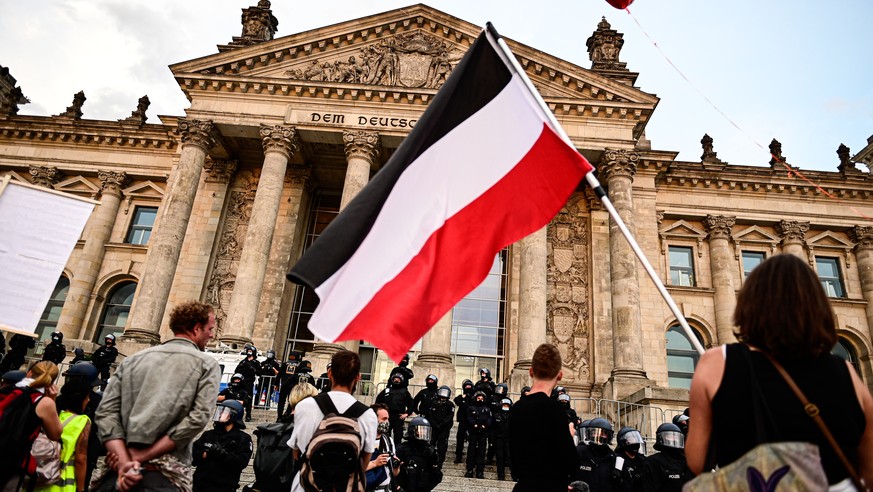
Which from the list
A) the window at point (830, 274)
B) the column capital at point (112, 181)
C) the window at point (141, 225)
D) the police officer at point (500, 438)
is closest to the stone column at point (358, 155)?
the police officer at point (500, 438)

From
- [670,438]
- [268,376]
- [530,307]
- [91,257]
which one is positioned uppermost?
[91,257]

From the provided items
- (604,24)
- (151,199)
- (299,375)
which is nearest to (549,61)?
(604,24)

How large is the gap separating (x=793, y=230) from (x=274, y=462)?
2771 cm

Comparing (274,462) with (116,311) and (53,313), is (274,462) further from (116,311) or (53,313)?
(53,313)

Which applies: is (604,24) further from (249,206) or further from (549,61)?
(249,206)

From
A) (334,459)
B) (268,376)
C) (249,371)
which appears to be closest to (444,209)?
(334,459)

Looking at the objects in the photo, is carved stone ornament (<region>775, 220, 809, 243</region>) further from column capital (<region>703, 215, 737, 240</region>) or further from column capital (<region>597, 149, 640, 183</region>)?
column capital (<region>597, 149, 640, 183</region>)

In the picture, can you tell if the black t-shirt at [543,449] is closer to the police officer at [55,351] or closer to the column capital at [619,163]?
the police officer at [55,351]

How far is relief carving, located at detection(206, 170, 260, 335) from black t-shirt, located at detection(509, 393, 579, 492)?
2073 centimetres

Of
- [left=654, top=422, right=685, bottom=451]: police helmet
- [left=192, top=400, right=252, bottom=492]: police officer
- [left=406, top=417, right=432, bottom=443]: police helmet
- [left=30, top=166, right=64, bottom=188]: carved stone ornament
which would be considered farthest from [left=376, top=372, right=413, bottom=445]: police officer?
[left=30, top=166, right=64, bottom=188]: carved stone ornament

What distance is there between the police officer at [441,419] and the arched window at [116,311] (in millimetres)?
20215

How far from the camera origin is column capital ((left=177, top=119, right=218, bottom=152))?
22781 millimetres

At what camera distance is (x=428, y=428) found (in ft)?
25.2

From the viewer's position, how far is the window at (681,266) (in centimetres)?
2669
